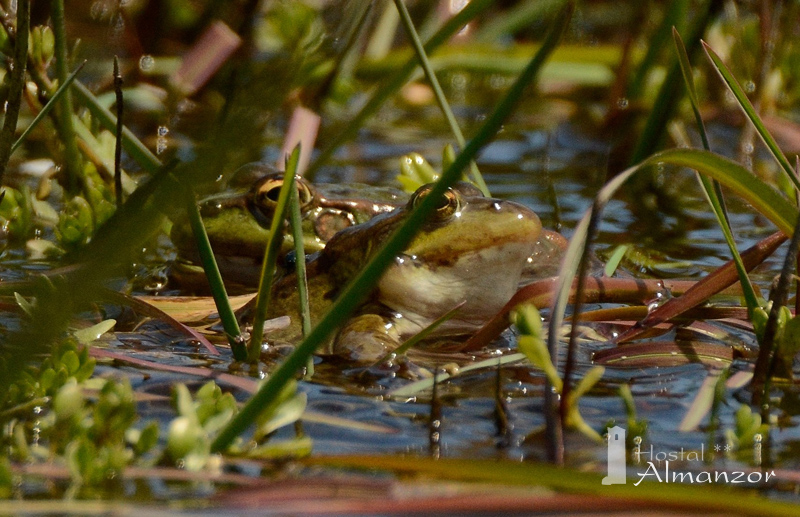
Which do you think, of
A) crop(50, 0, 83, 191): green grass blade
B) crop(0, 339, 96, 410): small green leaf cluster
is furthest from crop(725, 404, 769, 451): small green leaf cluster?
crop(50, 0, 83, 191): green grass blade

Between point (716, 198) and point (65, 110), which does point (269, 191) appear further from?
point (716, 198)

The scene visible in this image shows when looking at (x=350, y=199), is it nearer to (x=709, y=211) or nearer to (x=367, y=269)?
(x=709, y=211)

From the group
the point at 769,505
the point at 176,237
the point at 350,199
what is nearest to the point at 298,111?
the point at 350,199

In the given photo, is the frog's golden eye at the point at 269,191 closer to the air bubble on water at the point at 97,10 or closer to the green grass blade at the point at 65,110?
the green grass blade at the point at 65,110

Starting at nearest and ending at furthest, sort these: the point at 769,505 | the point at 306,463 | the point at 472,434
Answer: the point at 769,505
the point at 306,463
the point at 472,434

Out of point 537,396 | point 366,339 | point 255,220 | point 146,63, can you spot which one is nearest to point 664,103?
point 255,220

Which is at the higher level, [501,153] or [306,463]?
[501,153]

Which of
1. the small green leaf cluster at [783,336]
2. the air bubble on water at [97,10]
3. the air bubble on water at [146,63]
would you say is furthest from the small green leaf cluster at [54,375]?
the air bubble on water at [97,10]
